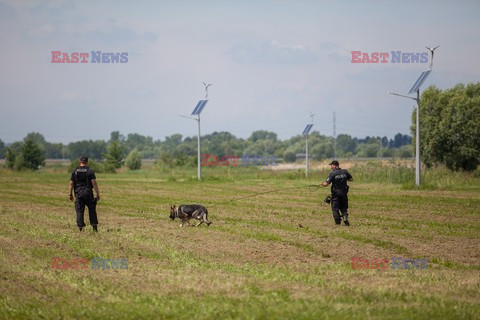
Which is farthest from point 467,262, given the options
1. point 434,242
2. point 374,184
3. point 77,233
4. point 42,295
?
point 374,184

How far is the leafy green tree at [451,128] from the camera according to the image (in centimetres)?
5344

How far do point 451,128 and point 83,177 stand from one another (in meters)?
42.3

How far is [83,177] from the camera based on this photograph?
59.2 ft

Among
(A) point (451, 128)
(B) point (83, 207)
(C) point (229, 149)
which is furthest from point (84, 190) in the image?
(C) point (229, 149)

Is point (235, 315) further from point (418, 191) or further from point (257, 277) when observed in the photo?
point (418, 191)

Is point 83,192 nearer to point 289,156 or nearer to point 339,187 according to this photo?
point 339,187

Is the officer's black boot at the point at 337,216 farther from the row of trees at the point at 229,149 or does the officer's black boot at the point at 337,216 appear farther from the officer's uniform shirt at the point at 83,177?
the row of trees at the point at 229,149

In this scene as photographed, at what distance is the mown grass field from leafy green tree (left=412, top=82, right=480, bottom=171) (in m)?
28.4

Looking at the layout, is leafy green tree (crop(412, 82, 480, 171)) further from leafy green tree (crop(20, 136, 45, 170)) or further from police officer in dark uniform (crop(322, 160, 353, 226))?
leafy green tree (crop(20, 136, 45, 170))

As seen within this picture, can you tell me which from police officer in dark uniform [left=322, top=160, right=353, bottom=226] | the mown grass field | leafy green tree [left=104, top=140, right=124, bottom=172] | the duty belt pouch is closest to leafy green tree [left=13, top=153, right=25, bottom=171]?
leafy green tree [left=104, top=140, right=124, bottom=172]

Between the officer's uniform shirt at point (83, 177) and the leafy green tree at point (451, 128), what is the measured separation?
4155 centimetres

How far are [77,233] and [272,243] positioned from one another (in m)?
5.37

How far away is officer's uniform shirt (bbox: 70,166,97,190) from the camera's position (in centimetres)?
1803

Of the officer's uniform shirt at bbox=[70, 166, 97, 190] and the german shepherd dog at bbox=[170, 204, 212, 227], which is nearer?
the officer's uniform shirt at bbox=[70, 166, 97, 190]
